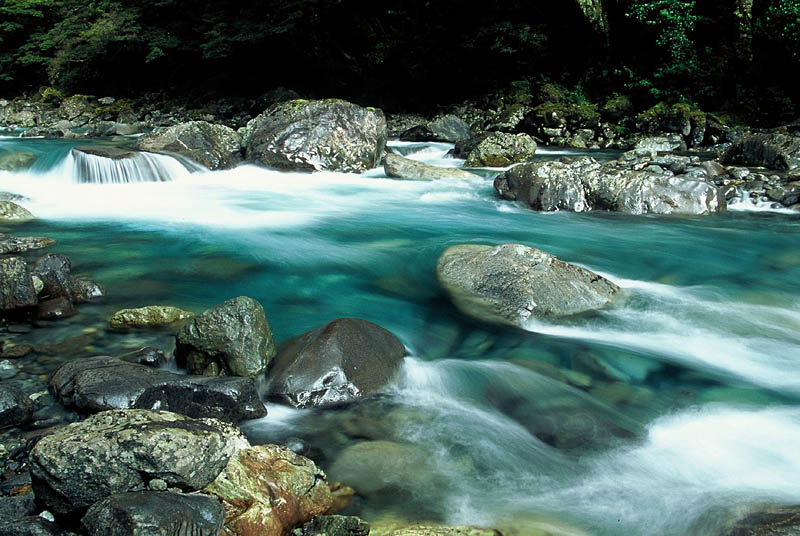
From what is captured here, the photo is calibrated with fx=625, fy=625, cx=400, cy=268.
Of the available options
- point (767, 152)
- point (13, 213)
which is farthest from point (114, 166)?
point (767, 152)

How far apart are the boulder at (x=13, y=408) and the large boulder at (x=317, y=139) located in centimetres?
970

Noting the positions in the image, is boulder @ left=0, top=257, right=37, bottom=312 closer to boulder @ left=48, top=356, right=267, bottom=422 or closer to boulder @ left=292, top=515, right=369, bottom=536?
boulder @ left=48, top=356, right=267, bottom=422

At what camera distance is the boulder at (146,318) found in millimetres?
5152

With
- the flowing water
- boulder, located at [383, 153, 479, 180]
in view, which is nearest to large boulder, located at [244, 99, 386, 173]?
boulder, located at [383, 153, 479, 180]

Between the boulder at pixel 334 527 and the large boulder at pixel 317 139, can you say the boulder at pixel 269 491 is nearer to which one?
the boulder at pixel 334 527

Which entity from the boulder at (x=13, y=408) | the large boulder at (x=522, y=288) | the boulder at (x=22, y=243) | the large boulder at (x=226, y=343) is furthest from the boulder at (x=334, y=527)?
the boulder at (x=22, y=243)

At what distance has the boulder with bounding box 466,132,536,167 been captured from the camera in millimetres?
14172

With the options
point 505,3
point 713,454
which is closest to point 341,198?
point 713,454

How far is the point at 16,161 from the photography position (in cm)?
1278

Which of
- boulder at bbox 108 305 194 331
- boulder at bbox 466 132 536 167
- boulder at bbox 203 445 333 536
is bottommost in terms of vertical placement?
boulder at bbox 203 445 333 536

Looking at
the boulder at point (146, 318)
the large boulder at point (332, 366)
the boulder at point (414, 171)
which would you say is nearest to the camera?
the large boulder at point (332, 366)

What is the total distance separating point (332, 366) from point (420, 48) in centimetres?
2238

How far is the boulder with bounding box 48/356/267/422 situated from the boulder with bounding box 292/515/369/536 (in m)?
1.10

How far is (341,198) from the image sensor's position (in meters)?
11.2
